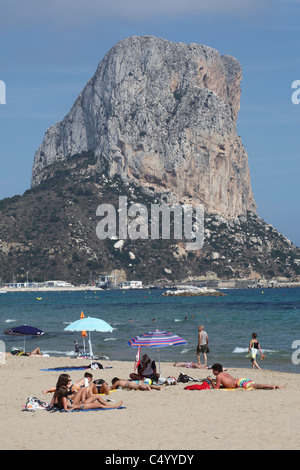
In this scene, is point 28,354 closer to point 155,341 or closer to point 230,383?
point 155,341

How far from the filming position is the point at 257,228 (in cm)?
19750

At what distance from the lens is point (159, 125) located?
17788cm

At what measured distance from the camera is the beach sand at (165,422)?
39.9 ft

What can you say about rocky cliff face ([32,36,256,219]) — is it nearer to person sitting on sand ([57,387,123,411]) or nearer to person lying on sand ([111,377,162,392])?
person lying on sand ([111,377,162,392])

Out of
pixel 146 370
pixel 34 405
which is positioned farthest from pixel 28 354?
pixel 34 405

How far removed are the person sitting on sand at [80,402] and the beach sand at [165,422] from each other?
0.32 m

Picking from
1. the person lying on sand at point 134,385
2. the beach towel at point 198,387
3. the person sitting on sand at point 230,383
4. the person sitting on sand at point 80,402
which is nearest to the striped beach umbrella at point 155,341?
the person lying on sand at point 134,385

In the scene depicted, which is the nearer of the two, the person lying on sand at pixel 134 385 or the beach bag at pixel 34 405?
the beach bag at pixel 34 405

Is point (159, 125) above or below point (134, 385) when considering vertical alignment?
above

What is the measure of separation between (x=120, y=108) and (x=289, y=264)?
68279 mm

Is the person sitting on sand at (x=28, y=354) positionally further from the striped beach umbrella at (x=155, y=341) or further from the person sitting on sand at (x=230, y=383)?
the person sitting on sand at (x=230, y=383)

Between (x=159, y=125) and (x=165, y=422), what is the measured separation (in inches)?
6565

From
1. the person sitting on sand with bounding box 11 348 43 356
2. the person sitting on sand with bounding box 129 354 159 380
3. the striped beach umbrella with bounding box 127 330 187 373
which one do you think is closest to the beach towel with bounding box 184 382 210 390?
the person sitting on sand with bounding box 129 354 159 380
